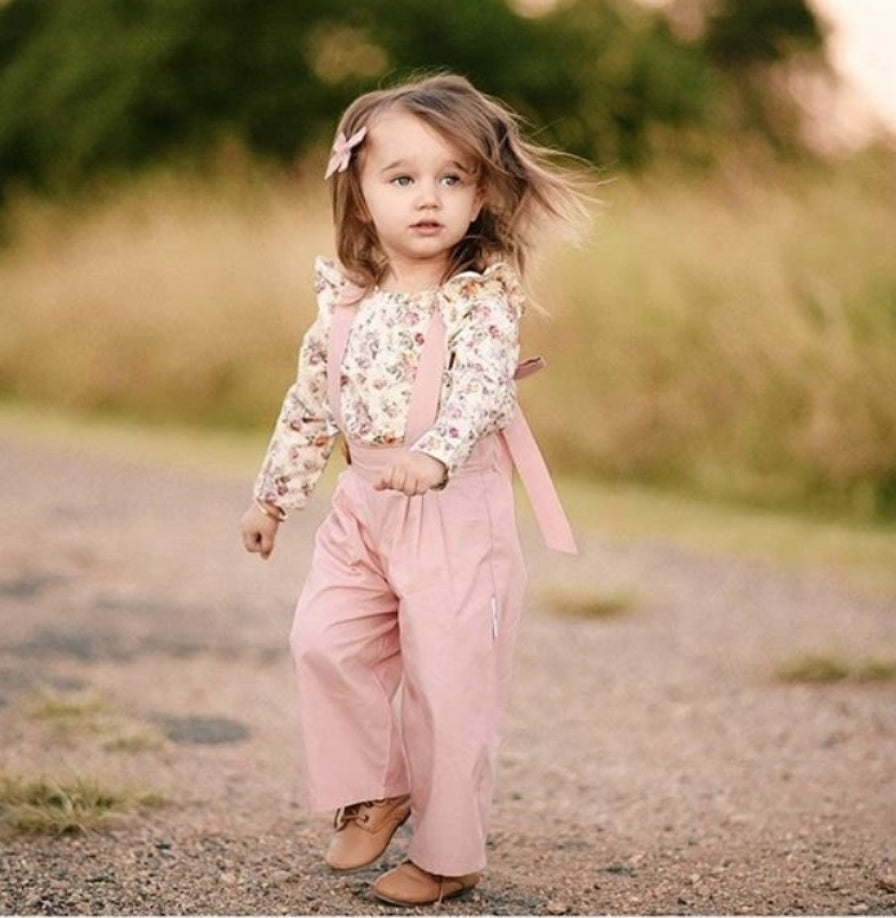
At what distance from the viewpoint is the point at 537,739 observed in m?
4.30

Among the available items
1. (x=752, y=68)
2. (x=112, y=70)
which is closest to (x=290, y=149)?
(x=112, y=70)

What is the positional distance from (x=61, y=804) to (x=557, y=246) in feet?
4.88

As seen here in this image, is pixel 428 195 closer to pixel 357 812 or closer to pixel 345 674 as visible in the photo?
pixel 345 674

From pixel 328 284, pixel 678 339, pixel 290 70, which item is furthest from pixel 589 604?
pixel 290 70

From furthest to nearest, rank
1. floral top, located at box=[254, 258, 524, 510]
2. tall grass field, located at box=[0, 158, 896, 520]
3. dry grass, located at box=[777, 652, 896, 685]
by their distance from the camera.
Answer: tall grass field, located at box=[0, 158, 896, 520]
dry grass, located at box=[777, 652, 896, 685]
floral top, located at box=[254, 258, 524, 510]

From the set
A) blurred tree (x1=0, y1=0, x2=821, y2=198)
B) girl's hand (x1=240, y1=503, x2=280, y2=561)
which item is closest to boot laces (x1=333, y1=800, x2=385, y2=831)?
girl's hand (x1=240, y1=503, x2=280, y2=561)

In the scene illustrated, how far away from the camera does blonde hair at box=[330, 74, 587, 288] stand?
9.74ft

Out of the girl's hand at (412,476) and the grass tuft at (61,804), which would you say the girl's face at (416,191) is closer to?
the girl's hand at (412,476)

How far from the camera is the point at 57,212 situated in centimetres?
1797

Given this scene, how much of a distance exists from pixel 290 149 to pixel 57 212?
3.40m

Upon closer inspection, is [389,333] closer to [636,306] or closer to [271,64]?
[636,306]

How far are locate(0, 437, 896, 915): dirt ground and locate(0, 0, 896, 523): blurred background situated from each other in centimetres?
158

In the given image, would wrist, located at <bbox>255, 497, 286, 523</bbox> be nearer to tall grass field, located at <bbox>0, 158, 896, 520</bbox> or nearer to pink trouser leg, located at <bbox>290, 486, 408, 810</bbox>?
pink trouser leg, located at <bbox>290, 486, 408, 810</bbox>

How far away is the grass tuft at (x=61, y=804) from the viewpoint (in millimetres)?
3195
